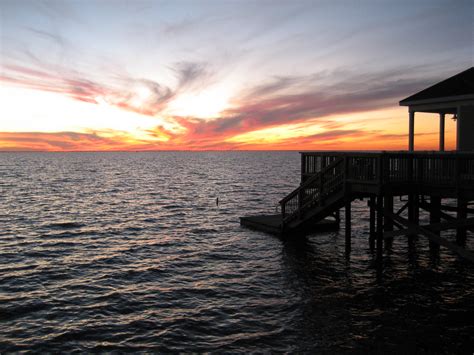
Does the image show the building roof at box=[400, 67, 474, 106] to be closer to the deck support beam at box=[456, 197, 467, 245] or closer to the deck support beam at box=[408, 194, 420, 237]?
the deck support beam at box=[408, 194, 420, 237]

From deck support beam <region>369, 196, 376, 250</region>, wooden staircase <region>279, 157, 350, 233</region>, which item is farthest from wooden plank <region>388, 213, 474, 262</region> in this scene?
wooden staircase <region>279, 157, 350, 233</region>

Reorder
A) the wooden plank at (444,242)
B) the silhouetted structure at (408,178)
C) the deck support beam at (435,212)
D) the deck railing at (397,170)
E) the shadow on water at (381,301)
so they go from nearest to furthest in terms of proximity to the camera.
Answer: the shadow on water at (381,301), the wooden plank at (444,242), the deck railing at (397,170), the silhouetted structure at (408,178), the deck support beam at (435,212)

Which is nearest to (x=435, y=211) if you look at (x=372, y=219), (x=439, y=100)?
(x=372, y=219)

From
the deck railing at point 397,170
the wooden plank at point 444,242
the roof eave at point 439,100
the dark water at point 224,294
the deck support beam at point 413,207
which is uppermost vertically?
the roof eave at point 439,100

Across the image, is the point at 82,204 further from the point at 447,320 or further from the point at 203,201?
the point at 447,320

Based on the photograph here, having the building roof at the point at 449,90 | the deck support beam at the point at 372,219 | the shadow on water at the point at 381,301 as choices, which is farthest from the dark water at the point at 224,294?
the building roof at the point at 449,90

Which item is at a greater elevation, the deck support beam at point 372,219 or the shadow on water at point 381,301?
the deck support beam at point 372,219

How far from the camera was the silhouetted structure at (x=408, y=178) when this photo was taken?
15799 millimetres

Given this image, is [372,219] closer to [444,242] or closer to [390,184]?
[390,184]

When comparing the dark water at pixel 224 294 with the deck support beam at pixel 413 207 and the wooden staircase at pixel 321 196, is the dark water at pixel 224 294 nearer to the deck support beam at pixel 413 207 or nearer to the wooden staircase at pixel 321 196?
the wooden staircase at pixel 321 196

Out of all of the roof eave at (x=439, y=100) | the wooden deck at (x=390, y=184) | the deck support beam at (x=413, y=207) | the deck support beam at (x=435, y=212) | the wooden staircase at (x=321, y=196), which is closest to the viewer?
the wooden deck at (x=390, y=184)

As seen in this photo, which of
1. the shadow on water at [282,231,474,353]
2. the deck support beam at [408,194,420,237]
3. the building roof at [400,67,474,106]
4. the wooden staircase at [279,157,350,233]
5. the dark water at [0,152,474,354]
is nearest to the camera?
the shadow on water at [282,231,474,353]

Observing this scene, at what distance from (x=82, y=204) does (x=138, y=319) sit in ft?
101

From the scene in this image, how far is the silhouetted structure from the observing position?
51.8ft
